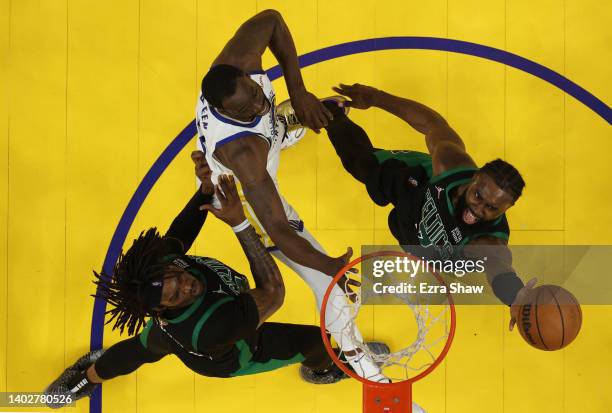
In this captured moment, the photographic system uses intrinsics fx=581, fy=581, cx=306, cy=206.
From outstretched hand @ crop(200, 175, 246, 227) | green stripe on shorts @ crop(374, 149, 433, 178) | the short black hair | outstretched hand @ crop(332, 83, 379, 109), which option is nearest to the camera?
the short black hair

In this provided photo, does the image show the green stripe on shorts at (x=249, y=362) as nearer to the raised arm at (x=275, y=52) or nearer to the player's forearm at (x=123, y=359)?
the player's forearm at (x=123, y=359)

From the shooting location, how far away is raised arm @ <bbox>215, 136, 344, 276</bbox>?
3059 millimetres

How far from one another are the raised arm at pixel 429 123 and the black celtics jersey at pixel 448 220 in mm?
87

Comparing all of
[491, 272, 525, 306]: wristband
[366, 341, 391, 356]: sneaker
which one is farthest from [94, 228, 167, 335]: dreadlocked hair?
[491, 272, 525, 306]: wristband

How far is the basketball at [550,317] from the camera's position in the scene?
3000mm

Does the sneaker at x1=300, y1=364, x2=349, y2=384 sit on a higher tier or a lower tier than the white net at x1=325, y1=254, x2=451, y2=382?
lower

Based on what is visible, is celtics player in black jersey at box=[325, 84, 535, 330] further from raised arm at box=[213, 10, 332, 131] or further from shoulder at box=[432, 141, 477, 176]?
raised arm at box=[213, 10, 332, 131]

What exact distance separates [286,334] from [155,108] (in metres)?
2.05

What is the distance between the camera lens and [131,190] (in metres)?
4.38

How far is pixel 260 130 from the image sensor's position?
3.13 metres

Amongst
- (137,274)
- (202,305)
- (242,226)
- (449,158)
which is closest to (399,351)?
(449,158)

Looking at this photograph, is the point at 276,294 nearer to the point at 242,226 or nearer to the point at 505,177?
the point at 242,226

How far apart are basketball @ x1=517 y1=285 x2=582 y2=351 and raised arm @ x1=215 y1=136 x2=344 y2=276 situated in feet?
3.35

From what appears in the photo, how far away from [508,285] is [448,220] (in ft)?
1.62
